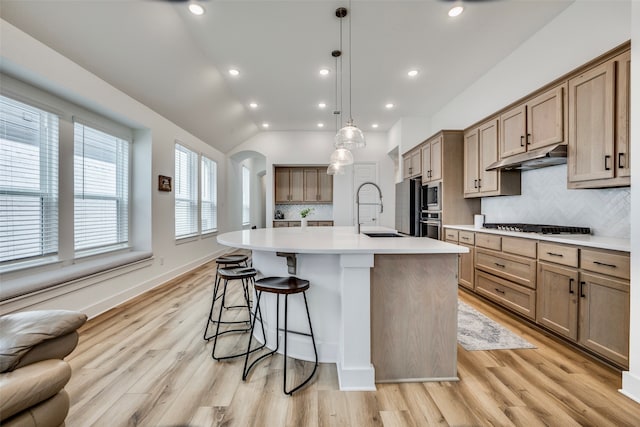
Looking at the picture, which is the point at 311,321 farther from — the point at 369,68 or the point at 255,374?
the point at 369,68

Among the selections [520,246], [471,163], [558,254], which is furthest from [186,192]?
[558,254]

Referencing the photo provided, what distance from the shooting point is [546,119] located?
8.98ft

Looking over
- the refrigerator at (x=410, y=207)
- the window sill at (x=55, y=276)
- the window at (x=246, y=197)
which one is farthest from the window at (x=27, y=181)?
the window at (x=246, y=197)

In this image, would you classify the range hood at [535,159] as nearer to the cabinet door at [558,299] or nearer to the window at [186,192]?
the cabinet door at [558,299]

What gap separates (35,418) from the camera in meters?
1.24

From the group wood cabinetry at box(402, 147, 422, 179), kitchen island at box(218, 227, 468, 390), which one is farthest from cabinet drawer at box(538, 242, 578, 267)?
wood cabinetry at box(402, 147, 422, 179)

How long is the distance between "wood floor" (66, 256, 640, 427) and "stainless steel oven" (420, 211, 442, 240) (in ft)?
6.78

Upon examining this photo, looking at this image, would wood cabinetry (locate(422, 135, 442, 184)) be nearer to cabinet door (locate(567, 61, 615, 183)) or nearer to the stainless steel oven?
the stainless steel oven

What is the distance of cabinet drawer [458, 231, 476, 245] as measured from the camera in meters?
3.49

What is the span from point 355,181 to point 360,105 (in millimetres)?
2165

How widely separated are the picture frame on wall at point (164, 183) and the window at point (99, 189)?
423mm

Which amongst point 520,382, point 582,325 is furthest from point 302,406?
point 582,325

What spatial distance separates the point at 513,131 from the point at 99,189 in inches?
191

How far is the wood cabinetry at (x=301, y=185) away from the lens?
24.8ft
